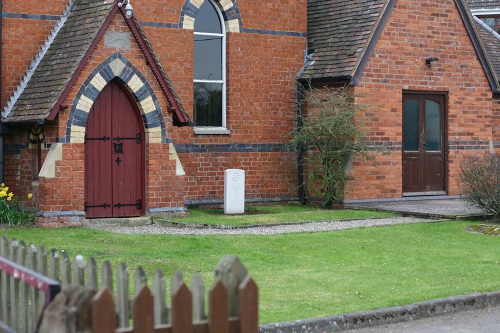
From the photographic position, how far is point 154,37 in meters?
21.7

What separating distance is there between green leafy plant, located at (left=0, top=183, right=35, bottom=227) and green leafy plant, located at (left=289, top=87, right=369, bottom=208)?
6.70m

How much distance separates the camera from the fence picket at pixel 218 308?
5.06m

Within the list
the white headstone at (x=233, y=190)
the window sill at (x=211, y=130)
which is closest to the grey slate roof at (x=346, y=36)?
the window sill at (x=211, y=130)

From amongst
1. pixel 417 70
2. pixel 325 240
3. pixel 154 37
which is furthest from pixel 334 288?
pixel 417 70

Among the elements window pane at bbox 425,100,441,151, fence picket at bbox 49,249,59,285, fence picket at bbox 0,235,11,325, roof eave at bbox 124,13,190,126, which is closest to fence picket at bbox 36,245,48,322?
fence picket at bbox 49,249,59,285

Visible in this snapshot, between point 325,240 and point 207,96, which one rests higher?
point 207,96

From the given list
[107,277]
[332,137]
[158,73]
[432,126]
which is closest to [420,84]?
[432,126]

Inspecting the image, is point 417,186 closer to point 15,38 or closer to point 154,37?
point 154,37

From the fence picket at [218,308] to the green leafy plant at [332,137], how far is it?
1657cm

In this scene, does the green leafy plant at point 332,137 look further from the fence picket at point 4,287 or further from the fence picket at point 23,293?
the fence picket at point 23,293

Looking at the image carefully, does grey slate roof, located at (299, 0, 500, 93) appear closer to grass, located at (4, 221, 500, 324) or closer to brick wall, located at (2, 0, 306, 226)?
brick wall, located at (2, 0, 306, 226)

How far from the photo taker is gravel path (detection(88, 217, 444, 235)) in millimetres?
17375

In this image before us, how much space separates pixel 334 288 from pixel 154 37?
11461 millimetres

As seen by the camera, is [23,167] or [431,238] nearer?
[431,238]
